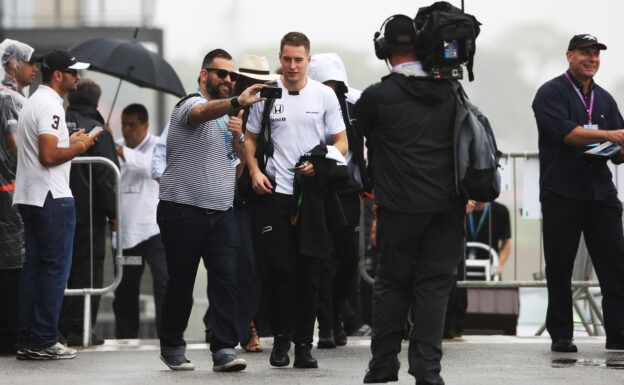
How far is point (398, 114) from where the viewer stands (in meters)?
5.92

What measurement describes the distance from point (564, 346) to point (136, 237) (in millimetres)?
3868

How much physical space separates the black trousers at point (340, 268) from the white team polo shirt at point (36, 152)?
1887 mm

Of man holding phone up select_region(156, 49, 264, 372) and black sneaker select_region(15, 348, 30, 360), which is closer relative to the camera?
man holding phone up select_region(156, 49, 264, 372)

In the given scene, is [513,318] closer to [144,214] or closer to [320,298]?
[320,298]

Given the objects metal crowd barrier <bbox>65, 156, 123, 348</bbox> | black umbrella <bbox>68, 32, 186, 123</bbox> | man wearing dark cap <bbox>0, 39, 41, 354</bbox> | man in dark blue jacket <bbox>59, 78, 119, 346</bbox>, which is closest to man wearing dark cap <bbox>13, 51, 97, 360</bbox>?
man wearing dark cap <bbox>0, 39, 41, 354</bbox>

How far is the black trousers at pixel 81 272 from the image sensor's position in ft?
28.8

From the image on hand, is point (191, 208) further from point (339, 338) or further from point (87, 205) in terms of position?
point (87, 205)

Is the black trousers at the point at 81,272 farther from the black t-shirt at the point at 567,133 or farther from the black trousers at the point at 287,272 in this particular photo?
the black t-shirt at the point at 567,133

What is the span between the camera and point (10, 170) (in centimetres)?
794

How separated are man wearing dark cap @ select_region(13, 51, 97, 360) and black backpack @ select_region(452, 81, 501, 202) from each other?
8.76 feet

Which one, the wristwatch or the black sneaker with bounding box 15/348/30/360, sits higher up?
the wristwatch

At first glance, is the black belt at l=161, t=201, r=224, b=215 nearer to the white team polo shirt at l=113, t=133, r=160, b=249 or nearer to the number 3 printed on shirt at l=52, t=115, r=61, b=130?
the number 3 printed on shirt at l=52, t=115, r=61, b=130

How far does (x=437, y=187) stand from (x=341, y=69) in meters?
2.65

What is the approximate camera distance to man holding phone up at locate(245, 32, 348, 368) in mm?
7141
